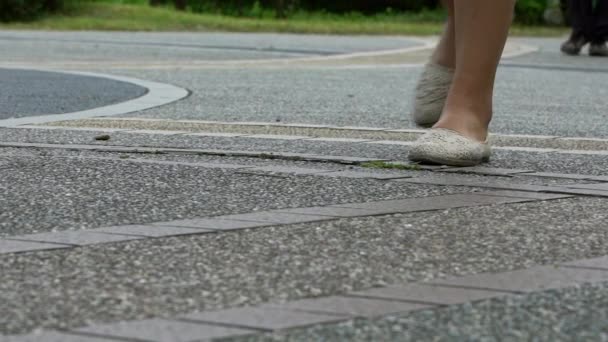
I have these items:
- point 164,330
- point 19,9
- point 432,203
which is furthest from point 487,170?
point 19,9

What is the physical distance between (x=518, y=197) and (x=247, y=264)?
118 cm

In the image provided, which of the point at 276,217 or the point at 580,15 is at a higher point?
the point at 276,217

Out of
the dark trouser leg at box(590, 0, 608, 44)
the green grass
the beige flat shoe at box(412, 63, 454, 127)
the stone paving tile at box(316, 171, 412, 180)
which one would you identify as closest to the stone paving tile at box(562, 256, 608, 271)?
the stone paving tile at box(316, 171, 412, 180)

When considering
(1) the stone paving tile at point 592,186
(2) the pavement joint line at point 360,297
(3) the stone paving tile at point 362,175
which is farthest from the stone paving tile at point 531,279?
(3) the stone paving tile at point 362,175

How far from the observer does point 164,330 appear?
86.7 inches

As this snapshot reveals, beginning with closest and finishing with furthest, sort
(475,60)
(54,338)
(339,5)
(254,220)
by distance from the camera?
(54,338), (254,220), (475,60), (339,5)

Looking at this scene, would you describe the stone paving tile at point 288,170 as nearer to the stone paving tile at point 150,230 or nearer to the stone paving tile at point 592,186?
the stone paving tile at point 592,186

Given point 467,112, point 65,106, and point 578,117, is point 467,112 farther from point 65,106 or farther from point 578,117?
point 65,106

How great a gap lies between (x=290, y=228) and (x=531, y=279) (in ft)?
2.32

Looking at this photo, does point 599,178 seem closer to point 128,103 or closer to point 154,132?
point 154,132

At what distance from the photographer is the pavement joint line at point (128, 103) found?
6156 mm

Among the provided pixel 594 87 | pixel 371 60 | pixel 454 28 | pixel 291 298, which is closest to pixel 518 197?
pixel 454 28

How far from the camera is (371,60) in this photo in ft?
42.9

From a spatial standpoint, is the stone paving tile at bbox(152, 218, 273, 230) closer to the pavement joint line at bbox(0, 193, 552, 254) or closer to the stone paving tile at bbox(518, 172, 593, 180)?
the pavement joint line at bbox(0, 193, 552, 254)
